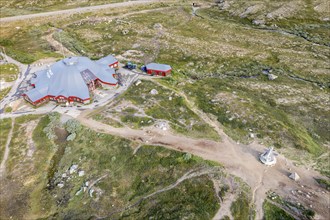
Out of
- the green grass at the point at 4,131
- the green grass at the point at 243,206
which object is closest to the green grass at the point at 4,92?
the green grass at the point at 4,131

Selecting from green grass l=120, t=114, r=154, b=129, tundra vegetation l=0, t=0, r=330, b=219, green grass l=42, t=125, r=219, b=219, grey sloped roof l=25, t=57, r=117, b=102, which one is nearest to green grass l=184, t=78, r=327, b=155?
tundra vegetation l=0, t=0, r=330, b=219

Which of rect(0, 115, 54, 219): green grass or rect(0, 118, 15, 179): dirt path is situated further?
rect(0, 118, 15, 179): dirt path

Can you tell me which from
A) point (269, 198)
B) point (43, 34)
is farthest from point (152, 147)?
point (43, 34)

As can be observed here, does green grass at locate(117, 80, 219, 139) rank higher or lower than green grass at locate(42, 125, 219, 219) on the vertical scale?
higher

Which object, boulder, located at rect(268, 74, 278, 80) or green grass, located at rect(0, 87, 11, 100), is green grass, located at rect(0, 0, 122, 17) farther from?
boulder, located at rect(268, 74, 278, 80)

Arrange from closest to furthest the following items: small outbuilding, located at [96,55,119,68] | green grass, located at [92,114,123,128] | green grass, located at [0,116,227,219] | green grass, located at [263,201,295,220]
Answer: green grass, located at [263,201,295,220] < green grass, located at [0,116,227,219] < green grass, located at [92,114,123,128] < small outbuilding, located at [96,55,119,68]

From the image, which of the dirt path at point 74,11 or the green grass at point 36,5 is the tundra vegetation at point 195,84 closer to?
the dirt path at point 74,11
